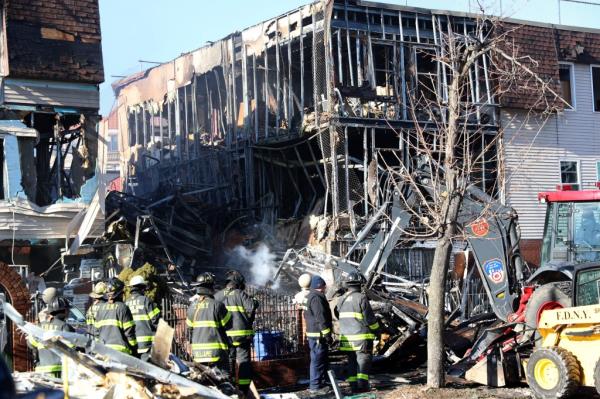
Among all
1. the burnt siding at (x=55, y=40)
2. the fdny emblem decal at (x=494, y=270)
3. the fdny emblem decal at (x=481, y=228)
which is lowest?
the fdny emblem decal at (x=494, y=270)

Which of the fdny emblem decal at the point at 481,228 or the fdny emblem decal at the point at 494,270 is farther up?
the fdny emblem decal at the point at 481,228

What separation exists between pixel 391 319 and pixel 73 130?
8.35m

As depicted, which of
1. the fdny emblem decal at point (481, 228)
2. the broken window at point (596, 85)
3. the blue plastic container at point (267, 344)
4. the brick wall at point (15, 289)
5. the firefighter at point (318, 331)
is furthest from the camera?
the broken window at point (596, 85)

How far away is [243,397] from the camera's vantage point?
33.6 feet

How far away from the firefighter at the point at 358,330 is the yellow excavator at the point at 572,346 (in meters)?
2.19

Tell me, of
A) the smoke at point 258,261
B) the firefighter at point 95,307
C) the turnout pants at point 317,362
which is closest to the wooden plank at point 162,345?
the firefighter at point 95,307

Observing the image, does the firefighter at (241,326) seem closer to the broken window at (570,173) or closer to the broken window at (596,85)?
the broken window at (570,173)

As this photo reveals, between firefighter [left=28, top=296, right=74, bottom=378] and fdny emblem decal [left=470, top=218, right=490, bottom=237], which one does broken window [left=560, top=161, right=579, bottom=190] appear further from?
firefighter [left=28, top=296, right=74, bottom=378]

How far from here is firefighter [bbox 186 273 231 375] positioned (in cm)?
1078

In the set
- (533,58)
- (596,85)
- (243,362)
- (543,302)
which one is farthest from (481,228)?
(596,85)

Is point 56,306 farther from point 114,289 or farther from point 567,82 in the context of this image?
point 567,82

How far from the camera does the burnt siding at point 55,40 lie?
17.6 m

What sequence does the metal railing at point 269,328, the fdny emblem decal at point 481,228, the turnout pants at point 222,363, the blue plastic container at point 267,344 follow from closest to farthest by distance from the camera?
1. the turnout pants at point 222,363
2. the metal railing at point 269,328
3. the blue plastic container at point 267,344
4. the fdny emblem decal at point 481,228

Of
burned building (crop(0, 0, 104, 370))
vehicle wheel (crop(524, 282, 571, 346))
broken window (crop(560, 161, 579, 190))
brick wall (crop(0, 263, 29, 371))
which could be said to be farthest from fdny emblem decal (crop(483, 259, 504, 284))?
broken window (crop(560, 161, 579, 190))
